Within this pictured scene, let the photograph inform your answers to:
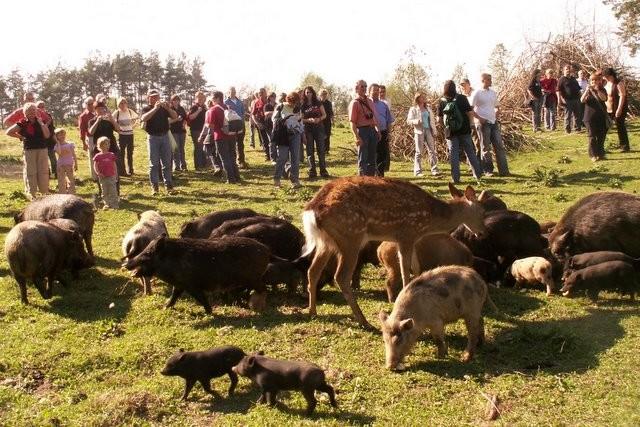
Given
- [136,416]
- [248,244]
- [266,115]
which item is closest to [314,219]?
[248,244]

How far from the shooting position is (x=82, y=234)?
384 inches

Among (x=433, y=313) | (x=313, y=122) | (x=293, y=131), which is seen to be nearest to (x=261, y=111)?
(x=313, y=122)

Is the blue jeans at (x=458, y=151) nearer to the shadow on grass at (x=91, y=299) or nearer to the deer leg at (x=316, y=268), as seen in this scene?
the deer leg at (x=316, y=268)

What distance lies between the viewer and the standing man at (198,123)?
65.3ft

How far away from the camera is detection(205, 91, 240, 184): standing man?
16.7 m

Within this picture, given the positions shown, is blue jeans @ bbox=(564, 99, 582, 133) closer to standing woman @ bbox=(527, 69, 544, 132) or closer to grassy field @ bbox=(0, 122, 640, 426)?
standing woman @ bbox=(527, 69, 544, 132)

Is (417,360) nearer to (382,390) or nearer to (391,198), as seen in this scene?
(382,390)

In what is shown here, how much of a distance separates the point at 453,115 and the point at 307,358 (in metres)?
9.63

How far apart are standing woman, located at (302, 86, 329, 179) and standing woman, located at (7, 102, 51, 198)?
6.25 metres

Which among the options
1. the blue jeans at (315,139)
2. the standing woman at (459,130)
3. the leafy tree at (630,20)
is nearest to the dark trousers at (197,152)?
the blue jeans at (315,139)

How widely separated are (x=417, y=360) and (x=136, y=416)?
103 inches

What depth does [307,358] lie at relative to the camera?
623cm

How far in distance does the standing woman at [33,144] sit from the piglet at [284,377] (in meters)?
10.7

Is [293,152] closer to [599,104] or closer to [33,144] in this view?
[33,144]
